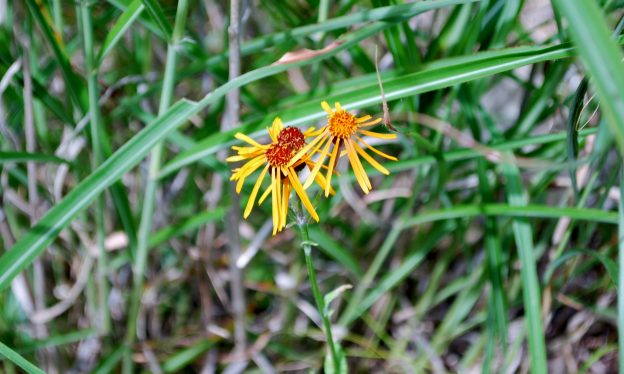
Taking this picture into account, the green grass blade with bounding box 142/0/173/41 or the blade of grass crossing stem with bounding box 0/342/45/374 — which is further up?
the green grass blade with bounding box 142/0/173/41

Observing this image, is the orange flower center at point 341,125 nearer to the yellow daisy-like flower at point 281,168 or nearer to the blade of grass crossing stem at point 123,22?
the yellow daisy-like flower at point 281,168

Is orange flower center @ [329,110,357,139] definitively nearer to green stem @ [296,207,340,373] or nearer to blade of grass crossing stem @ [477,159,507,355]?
green stem @ [296,207,340,373]

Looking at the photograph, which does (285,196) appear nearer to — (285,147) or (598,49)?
(285,147)

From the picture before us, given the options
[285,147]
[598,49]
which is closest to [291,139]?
[285,147]

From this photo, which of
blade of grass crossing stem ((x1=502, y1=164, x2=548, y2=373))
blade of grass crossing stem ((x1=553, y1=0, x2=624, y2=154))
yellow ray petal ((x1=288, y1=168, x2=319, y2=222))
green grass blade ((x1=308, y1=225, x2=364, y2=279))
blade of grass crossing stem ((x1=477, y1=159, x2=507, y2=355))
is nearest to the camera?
blade of grass crossing stem ((x1=553, y1=0, x2=624, y2=154))

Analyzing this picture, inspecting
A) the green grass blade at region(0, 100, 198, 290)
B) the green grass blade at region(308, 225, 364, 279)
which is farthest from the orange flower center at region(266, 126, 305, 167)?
the green grass blade at region(308, 225, 364, 279)

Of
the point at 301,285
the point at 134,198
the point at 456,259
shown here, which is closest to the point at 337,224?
the point at 301,285

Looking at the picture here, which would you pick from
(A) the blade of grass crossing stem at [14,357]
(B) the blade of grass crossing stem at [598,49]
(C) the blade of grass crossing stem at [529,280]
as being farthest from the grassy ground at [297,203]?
(B) the blade of grass crossing stem at [598,49]

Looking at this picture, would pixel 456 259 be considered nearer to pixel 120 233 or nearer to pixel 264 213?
pixel 264 213
